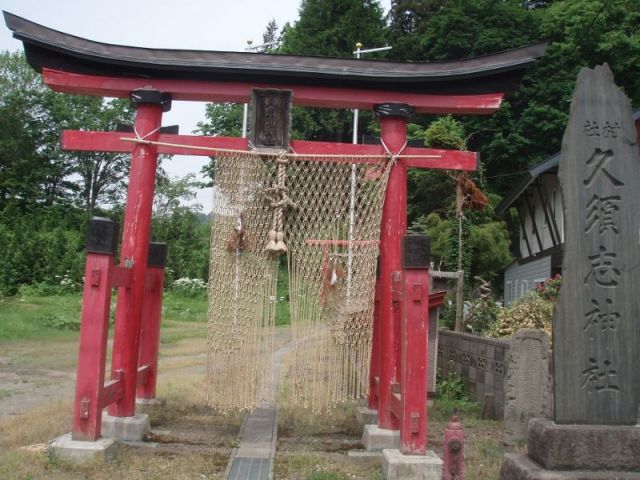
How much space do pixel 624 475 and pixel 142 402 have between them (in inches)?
237

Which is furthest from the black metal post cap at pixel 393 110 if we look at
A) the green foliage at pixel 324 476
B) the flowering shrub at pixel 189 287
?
the flowering shrub at pixel 189 287

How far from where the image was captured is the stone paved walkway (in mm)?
6090

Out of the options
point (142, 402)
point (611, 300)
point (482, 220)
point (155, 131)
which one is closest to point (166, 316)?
point (482, 220)

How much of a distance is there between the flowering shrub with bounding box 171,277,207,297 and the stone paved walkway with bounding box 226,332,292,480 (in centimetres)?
1977

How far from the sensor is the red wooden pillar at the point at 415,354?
20.1 ft

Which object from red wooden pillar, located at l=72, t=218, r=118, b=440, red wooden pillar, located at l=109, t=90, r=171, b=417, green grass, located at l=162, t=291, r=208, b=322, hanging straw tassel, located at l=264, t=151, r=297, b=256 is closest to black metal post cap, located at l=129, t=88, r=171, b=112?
red wooden pillar, located at l=109, t=90, r=171, b=417

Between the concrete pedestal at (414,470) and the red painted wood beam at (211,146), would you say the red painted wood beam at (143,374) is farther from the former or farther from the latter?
the concrete pedestal at (414,470)

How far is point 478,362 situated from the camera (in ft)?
32.6

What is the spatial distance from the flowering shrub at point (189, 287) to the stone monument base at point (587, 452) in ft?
81.1

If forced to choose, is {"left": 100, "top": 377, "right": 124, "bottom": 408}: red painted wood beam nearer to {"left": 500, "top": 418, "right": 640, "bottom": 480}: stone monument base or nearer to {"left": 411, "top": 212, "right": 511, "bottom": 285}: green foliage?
{"left": 500, "top": 418, "right": 640, "bottom": 480}: stone monument base

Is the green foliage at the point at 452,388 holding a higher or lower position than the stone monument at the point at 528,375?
lower

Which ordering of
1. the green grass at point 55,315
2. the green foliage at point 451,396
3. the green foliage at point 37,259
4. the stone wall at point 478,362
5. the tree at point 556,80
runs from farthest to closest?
the green foliage at point 37,259, the tree at point 556,80, the green grass at point 55,315, the green foliage at point 451,396, the stone wall at point 478,362

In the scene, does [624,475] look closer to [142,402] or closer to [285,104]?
[285,104]

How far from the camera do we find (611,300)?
498cm
